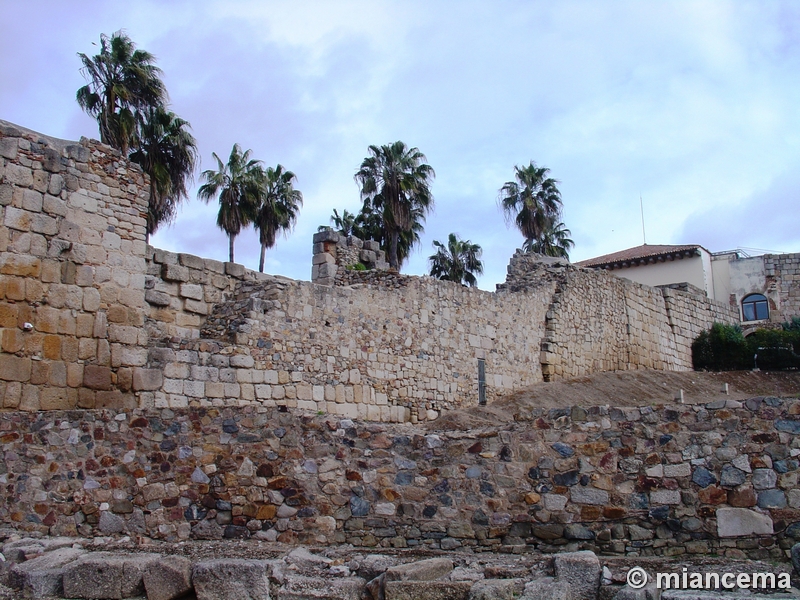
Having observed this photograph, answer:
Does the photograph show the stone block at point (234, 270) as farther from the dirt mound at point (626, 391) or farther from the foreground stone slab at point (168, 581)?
the foreground stone slab at point (168, 581)

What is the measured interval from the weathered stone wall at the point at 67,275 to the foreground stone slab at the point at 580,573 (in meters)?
8.13

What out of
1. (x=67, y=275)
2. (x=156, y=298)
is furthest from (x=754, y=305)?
(x=67, y=275)

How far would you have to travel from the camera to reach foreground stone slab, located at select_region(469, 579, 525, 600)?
566cm

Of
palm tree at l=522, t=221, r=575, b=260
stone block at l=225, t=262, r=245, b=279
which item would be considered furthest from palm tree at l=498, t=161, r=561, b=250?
stone block at l=225, t=262, r=245, b=279

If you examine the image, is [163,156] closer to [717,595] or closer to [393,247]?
[393,247]

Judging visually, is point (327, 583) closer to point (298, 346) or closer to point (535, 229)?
point (298, 346)

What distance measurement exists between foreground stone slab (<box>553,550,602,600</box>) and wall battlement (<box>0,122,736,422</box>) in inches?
187

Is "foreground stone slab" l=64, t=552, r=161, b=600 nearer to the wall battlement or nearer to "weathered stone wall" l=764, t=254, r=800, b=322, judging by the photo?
the wall battlement

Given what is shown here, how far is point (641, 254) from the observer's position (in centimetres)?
3781

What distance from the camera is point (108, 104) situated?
21.5 m

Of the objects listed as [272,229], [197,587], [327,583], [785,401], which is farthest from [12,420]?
[272,229]

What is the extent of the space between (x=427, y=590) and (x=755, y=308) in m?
34.3

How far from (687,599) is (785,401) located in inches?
94.2

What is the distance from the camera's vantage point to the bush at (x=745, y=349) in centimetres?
2795
